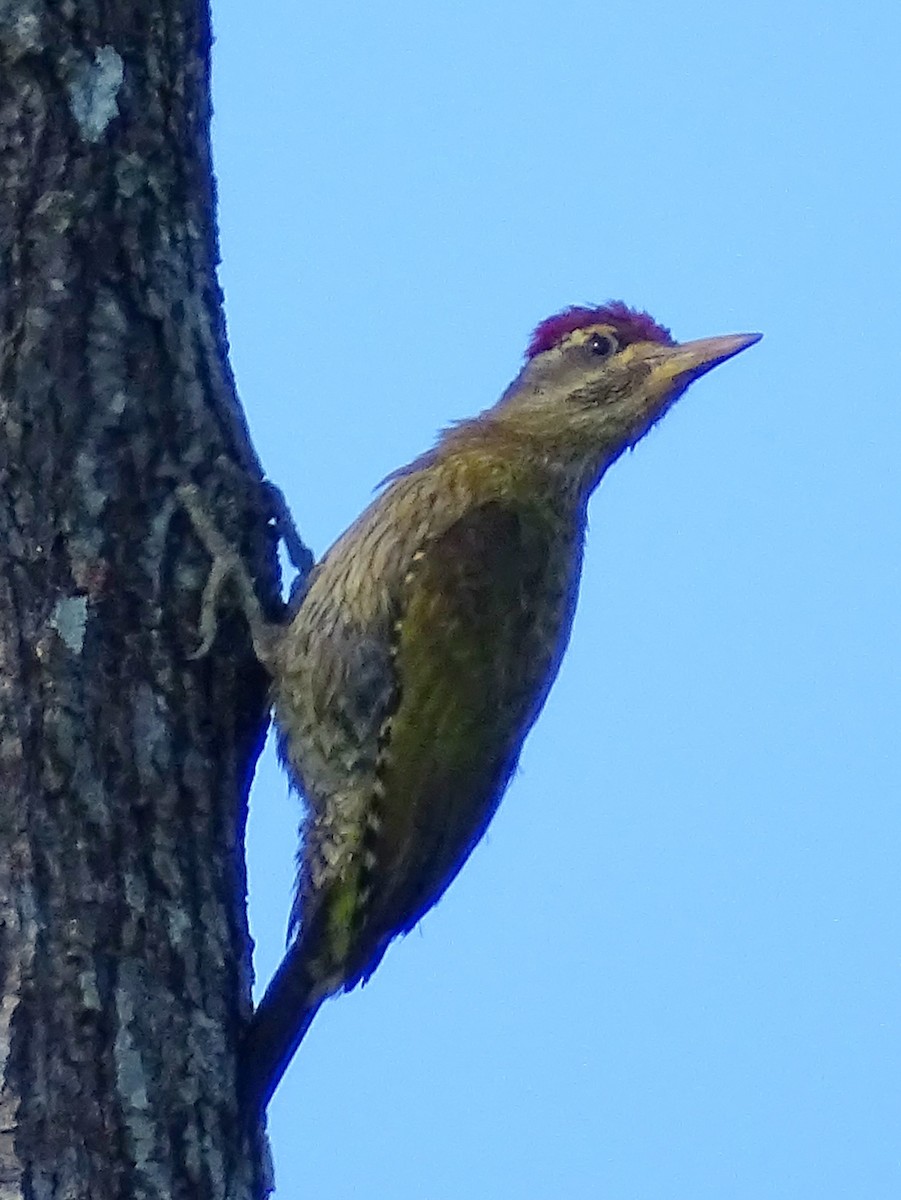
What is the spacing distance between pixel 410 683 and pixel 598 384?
108cm

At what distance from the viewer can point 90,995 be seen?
2.37 m

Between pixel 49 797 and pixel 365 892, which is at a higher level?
pixel 365 892

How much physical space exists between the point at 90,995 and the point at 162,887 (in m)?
0.22

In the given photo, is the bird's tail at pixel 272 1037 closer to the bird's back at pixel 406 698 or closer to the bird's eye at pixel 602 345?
the bird's back at pixel 406 698

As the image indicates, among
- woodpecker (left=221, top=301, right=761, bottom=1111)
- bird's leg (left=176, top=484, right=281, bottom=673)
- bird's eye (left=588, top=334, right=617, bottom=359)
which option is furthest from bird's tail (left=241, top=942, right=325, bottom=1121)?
bird's eye (left=588, top=334, right=617, bottom=359)

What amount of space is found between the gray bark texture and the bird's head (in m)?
1.14

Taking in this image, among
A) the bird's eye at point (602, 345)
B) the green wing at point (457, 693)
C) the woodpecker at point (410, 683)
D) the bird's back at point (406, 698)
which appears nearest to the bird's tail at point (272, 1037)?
the woodpecker at point (410, 683)

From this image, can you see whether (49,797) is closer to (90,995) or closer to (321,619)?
(90,995)

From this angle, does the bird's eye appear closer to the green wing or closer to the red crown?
the red crown

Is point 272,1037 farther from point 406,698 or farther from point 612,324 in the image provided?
point 612,324

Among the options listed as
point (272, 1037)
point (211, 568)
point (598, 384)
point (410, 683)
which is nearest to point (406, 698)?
point (410, 683)

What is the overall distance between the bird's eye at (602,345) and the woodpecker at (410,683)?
44 cm

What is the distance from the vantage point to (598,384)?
4137 mm

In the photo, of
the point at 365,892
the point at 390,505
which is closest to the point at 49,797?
the point at 365,892
